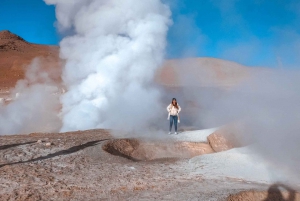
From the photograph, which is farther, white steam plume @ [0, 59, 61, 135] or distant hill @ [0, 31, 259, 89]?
distant hill @ [0, 31, 259, 89]

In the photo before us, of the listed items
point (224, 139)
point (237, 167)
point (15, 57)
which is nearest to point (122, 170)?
point (237, 167)

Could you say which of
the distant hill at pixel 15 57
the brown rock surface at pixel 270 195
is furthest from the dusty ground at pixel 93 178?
the distant hill at pixel 15 57

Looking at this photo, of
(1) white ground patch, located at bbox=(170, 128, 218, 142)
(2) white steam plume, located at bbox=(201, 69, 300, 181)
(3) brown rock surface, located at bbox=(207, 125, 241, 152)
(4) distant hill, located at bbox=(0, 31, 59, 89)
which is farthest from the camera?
(4) distant hill, located at bbox=(0, 31, 59, 89)

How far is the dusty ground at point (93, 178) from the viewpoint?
174 inches

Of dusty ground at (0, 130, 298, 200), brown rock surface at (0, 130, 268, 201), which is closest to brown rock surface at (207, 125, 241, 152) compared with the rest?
brown rock surface at (0, 130, 268, 201)

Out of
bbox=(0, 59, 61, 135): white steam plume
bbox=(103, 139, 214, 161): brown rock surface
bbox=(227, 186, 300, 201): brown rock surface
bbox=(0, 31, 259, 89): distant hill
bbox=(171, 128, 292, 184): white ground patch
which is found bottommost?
bbox=(227, 186, 300, 201): brown rock surface

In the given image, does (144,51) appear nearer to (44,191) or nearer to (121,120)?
(121,120)

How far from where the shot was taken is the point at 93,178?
203 inches


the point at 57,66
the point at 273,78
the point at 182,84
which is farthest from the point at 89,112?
the point at 57,66

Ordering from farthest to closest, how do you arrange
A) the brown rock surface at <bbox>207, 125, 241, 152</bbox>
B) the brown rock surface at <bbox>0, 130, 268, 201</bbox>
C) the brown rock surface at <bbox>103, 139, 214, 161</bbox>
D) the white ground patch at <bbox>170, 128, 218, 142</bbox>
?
1. the white ground patch at <bbox>170, 128, 218, 142</bbox>
2. the brown rock surface at <bbox>103, 139, 214, 161</bbox>
3. the brown rock surface at <bbox>207, 125, 241, 152</bbox>
4. the brown rock surface at <bbox>0, 130, 268, 201</bbox>

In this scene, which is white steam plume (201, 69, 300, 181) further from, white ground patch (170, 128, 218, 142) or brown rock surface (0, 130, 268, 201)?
brown rock surface (0, 130, 268, 201)

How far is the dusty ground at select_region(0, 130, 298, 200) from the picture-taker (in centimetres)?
443

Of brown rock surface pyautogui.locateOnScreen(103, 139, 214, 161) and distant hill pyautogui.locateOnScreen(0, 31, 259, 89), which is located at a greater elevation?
distant hill pyautogui.locateOnScreen(0, 31, 259, 89)

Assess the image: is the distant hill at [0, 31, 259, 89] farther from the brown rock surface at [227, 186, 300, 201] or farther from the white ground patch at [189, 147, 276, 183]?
the brown rock surface at [227, 186, 300, 201]
